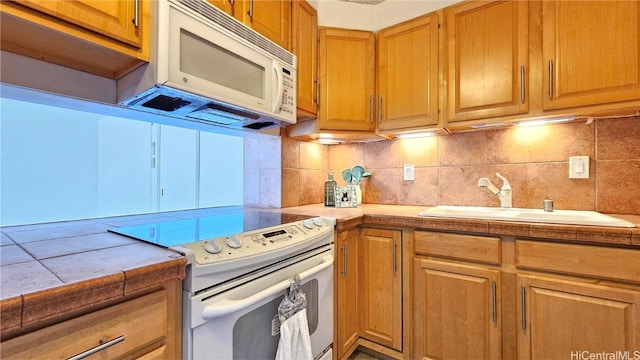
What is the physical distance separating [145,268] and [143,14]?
83cm

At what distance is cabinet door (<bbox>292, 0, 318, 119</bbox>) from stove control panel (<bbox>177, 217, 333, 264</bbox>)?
0.74 metres

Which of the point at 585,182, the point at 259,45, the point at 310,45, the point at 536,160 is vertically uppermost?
the point at 310,45

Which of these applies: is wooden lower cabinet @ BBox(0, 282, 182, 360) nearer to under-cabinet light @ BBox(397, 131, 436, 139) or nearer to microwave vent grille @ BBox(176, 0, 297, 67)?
microwave vent grille @ BBox(176, 0, 297, 67)

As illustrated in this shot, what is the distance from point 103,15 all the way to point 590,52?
1.92 meters

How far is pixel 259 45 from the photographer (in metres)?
1.29

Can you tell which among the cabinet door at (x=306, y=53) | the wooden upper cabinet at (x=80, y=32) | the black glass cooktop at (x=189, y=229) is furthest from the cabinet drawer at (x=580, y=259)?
the wooden upper cabinet at (x=80, y=32)

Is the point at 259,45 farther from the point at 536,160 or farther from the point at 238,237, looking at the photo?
the point at 536,160

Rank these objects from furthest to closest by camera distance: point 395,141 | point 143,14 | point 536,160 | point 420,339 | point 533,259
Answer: point 395,141 < point 536,160 < point 420,339 < point 533,259 < point 143,14

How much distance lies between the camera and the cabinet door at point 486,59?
1452 mm

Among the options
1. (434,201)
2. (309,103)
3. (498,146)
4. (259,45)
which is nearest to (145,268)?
(259,45)

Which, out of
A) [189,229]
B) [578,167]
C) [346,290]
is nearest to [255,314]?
[189,229]

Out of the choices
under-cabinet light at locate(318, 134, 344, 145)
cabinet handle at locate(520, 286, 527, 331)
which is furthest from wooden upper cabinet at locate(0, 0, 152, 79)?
cabinet handle at locate(520, 286, 527, 331)

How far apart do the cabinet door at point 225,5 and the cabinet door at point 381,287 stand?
126 cm

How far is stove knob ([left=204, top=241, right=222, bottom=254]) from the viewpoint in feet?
2.80
